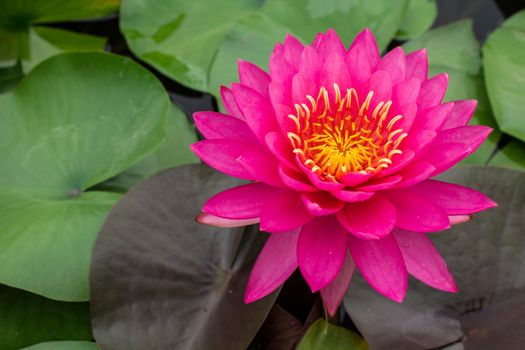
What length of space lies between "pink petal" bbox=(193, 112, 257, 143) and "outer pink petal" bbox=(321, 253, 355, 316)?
0.31m

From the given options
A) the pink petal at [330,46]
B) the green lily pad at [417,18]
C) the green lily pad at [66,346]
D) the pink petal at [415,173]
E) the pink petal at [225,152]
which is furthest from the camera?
the green lily pad at [417,18]

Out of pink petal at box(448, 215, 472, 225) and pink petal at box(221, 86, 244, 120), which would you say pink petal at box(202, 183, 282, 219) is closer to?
pink petal at box(221, 86, 244, 120)

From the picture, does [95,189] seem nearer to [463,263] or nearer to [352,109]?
[352,109]

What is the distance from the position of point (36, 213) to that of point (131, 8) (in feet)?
2.82

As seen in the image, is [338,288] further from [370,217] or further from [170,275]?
[170,275]

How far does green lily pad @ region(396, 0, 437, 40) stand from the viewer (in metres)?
1.92

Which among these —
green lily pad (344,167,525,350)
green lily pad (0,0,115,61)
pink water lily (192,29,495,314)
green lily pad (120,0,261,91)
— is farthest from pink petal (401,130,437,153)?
green lily pad (0,0,115,61)

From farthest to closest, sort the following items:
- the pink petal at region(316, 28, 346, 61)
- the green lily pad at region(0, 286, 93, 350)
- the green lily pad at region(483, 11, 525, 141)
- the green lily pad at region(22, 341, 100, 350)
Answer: the green lily pad at region(483, 11, 525, 141), the green lily pad at region(0, 286, 93, 350), the green lily pad at region(22, 341, 100, 350), the pink petal at region(316, 28, 346, 61)

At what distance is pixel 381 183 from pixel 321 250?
0.17 meters

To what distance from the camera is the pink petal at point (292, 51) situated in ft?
3.80

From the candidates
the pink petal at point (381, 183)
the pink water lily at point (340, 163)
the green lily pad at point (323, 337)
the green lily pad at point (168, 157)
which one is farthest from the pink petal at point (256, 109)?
the green lily pad at point (168, 157)

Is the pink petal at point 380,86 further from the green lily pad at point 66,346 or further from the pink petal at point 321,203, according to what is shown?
the green lily pad at point 66,346

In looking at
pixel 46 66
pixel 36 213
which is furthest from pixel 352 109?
pixel 46 66

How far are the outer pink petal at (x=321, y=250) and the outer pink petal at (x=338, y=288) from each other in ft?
0.25
